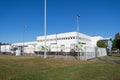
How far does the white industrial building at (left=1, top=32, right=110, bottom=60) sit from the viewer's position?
33.0m

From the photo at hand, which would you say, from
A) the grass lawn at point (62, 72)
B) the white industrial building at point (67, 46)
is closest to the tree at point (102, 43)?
the white industrial building at point (67, 46)

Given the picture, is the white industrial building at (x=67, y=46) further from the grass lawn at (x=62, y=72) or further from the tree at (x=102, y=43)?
the grass lawn at (x=62, y=72)

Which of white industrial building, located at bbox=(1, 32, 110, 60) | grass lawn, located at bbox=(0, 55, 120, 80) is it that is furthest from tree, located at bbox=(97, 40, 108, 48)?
grass lawn, located at bbox=(0, 55, 120, 80)

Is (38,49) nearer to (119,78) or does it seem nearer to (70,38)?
(70,38)

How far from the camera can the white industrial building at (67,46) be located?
33.0 m

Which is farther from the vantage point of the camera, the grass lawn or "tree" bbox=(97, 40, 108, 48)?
"tree" bbox=(97, 40, 108, 48)

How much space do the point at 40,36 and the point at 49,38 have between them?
290 inches

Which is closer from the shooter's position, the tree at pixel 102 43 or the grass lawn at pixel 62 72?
the grass lawn at pixel 62 72

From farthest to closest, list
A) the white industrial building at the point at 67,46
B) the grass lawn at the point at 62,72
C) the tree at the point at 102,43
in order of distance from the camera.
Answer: the tree at the point at 102,43
the white industrial building at the point at 67,46
the grass lawn at the point at 62,72

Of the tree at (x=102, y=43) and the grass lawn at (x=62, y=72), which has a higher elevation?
the tree at (x=102, y=43)

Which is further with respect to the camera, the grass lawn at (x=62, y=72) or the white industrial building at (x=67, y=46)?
the white industrial building at (x=67, y=46)

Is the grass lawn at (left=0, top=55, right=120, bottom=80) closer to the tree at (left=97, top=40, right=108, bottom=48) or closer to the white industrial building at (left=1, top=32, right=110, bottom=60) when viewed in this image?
the white industrial building at (left=1, top=32, right=110, bottom=60)

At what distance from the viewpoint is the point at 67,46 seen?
44312 mm

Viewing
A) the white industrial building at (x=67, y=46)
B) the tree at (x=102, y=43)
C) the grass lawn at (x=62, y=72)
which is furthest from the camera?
the tree at (x=102, y=43)
